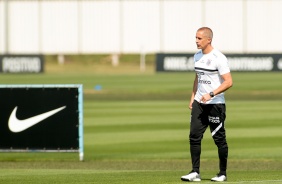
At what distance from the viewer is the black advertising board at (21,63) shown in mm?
53278

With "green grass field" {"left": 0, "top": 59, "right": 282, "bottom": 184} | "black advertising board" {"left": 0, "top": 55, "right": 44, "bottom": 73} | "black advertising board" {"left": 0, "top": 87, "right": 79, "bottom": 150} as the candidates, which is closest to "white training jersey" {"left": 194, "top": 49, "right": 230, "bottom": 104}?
A: "green grass field" {"left": 0, "top": 59, "right": 282, "bottom": 184}

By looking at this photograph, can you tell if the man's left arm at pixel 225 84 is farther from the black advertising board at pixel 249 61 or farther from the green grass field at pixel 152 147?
the black advertising board at pixel 249 61

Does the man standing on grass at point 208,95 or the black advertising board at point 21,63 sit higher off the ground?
the black advertising board at point 21,63

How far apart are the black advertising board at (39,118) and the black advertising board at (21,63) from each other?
3576 centimetres

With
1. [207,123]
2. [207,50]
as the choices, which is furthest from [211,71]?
[207,123]

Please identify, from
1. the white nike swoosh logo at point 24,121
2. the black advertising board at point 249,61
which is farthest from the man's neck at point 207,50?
the black advertising board at point 249,61

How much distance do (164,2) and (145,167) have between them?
50366 mm

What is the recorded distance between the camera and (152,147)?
64.4ft

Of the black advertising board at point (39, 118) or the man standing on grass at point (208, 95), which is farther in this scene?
the black advertising board at point (39, 118)

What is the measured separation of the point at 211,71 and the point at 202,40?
0.44 meters

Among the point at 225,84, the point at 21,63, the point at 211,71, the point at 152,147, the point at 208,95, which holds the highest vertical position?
the point at 21,63

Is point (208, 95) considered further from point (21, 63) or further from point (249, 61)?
point (21, 63)

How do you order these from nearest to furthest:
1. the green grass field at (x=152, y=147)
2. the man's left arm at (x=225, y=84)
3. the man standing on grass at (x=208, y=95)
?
the man's left arm at (x=225, y=84)
the man standing on grass at (x=208, y=95)
the green grass field at (x=152, y=147)

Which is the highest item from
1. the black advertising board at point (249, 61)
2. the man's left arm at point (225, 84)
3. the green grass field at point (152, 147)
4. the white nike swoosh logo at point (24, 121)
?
the black advertising board at point (249, 61)
